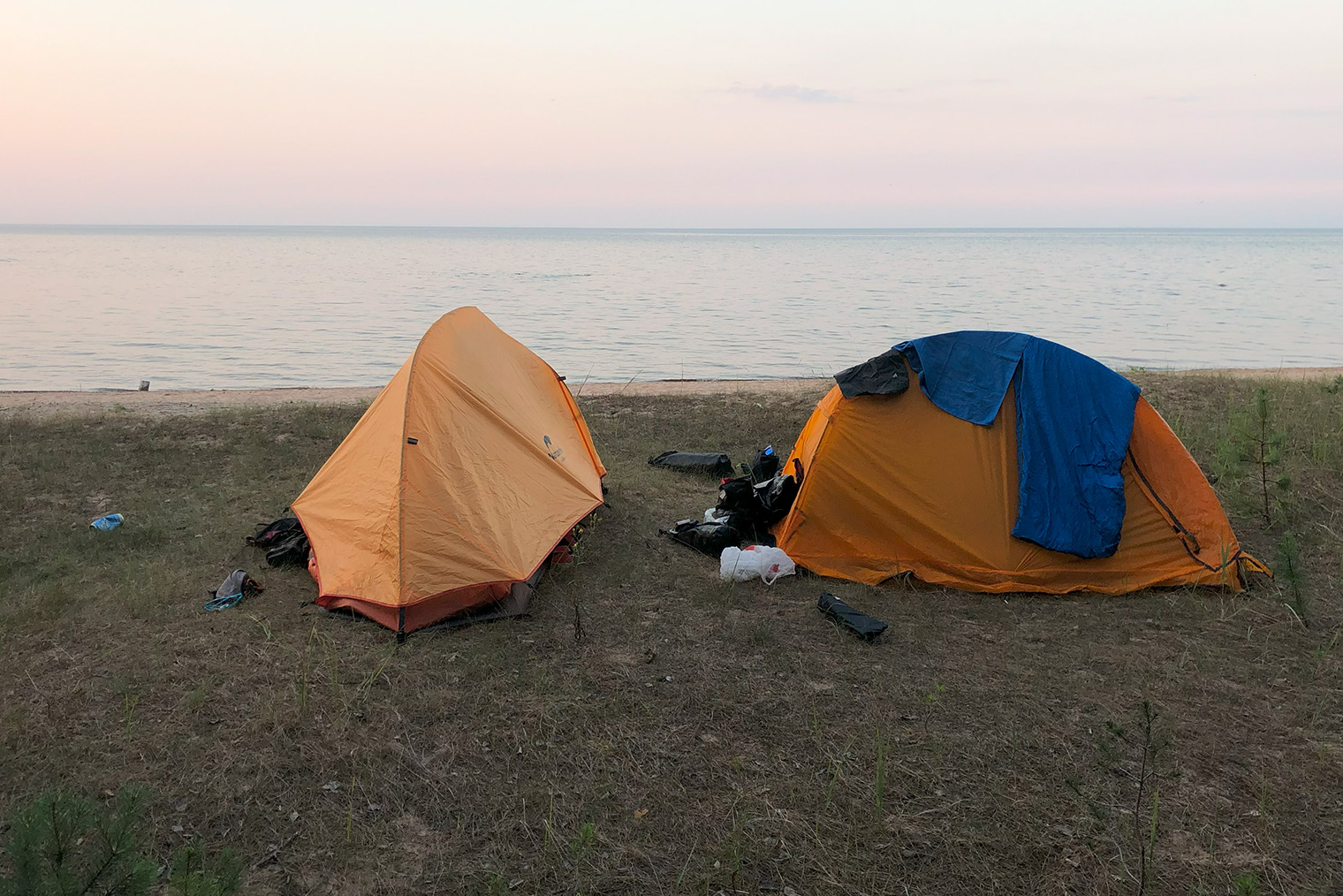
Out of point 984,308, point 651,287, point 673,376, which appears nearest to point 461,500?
point 673,376

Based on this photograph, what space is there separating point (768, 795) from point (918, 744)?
2.84ft

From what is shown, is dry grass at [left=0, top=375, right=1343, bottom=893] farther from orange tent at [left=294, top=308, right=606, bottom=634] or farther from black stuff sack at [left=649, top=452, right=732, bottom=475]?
black stuff sack at [left=649, top=452, right=732, bottom=475]

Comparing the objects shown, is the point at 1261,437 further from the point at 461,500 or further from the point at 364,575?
the point at 364,575

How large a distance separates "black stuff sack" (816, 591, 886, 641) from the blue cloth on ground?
140cm

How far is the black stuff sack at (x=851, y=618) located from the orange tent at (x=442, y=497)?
192cm

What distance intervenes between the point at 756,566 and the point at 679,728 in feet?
6.80

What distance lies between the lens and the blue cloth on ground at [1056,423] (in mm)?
6172

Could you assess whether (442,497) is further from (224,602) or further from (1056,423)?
(1056,423)

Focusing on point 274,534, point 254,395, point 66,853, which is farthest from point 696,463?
point 254,395

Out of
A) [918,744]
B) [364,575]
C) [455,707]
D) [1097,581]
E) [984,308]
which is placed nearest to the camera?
[918,744]

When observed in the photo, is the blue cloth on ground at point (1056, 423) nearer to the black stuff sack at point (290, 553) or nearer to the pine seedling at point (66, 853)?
the black stuff sack at point (290, 553)

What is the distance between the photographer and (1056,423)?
6285 millimetres

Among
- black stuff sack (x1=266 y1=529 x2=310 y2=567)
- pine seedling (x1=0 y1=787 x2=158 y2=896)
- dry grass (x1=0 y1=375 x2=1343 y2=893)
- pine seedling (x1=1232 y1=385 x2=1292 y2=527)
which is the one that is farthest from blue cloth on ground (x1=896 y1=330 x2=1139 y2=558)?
pine seedling (x1=0 y1=787 x2=158 y2=896)

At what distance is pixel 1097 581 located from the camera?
6281 millimetres
